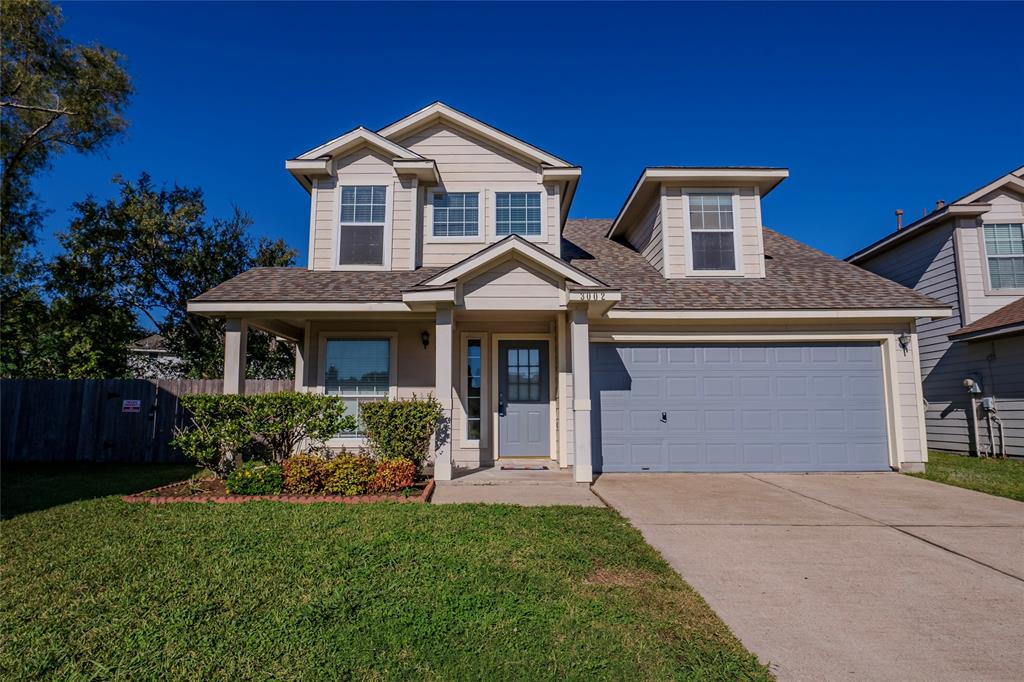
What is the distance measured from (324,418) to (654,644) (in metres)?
5.48

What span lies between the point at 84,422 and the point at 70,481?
3.35 meters

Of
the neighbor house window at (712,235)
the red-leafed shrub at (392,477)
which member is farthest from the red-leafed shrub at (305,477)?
the neighbor house window at (712,235)

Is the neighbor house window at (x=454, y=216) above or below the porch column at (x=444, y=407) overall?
above

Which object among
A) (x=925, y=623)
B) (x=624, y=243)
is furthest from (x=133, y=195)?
(x=925, y=623)

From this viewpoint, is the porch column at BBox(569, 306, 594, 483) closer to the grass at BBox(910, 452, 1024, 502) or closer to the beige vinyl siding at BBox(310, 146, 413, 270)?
the beige vinyl siding at BBox(310, 146, 413, 270)

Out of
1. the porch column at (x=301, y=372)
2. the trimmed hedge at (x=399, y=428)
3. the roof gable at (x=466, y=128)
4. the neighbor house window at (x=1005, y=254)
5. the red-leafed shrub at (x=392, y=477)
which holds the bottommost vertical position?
the red-leafed shrub at (x=392, y=477)

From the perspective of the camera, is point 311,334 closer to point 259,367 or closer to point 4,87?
point 259,367

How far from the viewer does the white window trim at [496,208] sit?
30.8 ft

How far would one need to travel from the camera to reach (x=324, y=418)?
6953 millimetres

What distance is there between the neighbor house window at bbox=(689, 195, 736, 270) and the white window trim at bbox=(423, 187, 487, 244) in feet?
13.6

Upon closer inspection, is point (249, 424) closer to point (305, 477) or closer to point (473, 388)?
point (305, 477)

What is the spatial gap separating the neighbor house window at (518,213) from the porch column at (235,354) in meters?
4.80

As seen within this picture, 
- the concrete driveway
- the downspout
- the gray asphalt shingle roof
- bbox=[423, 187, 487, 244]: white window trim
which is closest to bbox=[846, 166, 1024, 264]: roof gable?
the gray asphalt shingle roof

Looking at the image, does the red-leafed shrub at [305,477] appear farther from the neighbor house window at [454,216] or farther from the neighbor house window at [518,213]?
the neighbor house window at [518,213]
